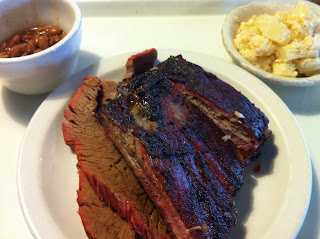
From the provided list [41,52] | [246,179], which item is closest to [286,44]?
[246,179]

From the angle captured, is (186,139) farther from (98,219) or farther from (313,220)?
(313,220)

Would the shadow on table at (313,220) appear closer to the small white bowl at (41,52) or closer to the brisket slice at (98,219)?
the brisket slice at (98,219)

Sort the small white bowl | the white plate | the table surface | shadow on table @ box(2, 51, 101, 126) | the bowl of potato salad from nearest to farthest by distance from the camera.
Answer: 1. the white plate
2. the small white bowl
3. the table surface
4. shadow on table @ box(2, 51, 101, 126)
5. the bowl of potato salad

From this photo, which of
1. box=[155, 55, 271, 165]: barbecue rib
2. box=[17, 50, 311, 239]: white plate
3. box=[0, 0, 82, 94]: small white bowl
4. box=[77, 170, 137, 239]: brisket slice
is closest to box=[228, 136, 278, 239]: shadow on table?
box=[17, 50, 311, 239]: white plate

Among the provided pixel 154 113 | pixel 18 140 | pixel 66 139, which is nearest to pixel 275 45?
pixel 154 113

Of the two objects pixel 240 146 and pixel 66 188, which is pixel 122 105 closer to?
pixel 66 188

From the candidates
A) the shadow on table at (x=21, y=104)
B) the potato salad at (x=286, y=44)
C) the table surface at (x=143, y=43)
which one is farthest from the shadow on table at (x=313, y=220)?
the shadow on table at (x=21, y=104)

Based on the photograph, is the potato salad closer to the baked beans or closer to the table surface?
the table surface
